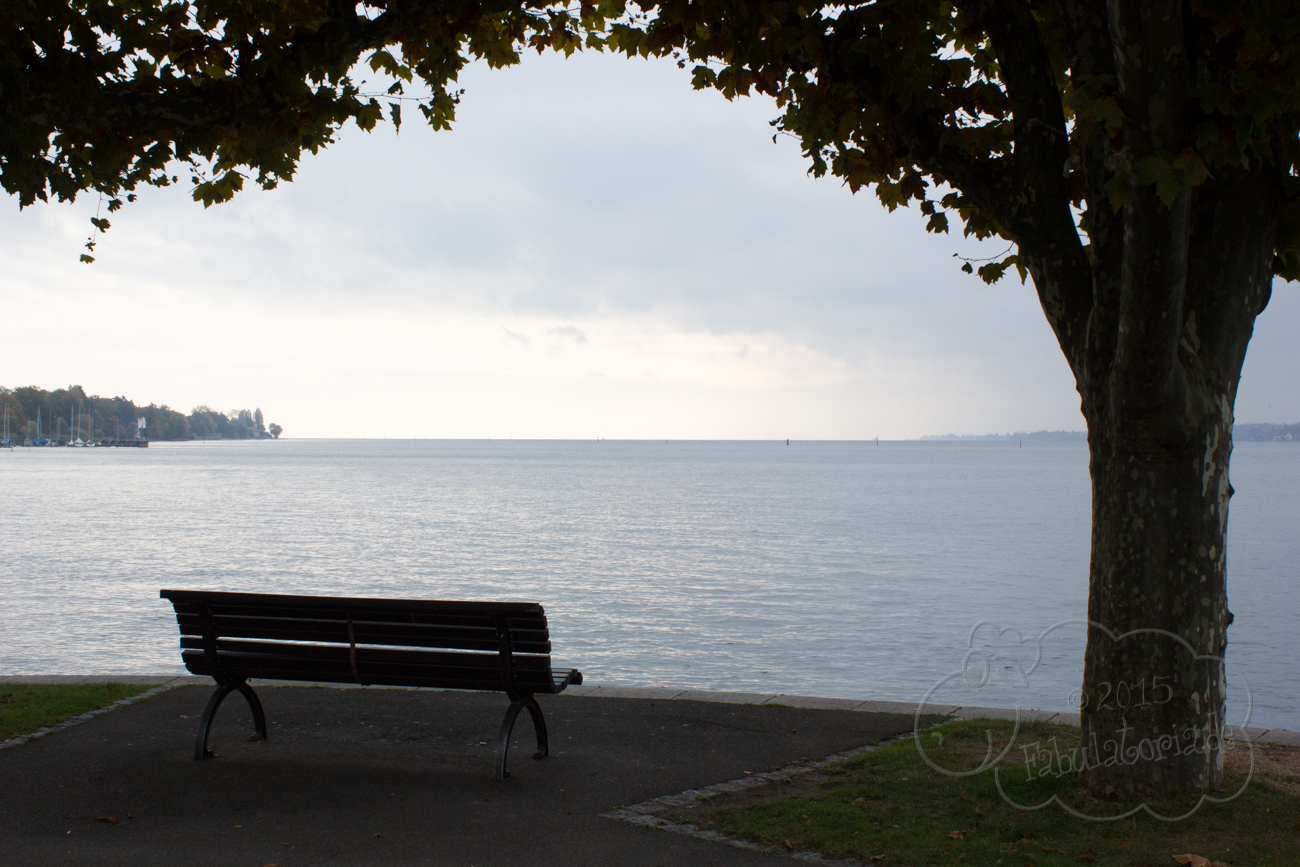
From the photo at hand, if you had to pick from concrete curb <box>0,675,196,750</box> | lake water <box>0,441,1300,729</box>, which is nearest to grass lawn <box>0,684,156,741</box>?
concrete curb <box>0,675,196,750</box>

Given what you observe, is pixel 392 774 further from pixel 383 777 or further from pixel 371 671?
pixel 371 671

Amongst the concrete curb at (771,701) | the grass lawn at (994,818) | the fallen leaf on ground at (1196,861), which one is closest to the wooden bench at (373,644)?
the concrete curb at (771,701)

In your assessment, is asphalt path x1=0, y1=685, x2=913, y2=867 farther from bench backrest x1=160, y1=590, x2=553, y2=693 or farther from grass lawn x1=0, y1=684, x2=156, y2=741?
bench backrest x1=160, y1=590, x2=553, y2=693

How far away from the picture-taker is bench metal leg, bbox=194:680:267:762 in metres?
5.61

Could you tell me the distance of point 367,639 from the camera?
550 cm

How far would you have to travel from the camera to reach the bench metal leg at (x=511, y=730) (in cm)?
523

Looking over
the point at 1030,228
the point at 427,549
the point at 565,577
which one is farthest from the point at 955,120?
the point at 427,549

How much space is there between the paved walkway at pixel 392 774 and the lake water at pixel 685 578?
210 inches

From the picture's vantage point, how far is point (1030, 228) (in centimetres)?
494

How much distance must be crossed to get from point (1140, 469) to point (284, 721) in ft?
17.7

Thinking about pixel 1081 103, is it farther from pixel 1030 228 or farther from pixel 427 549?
pixel 427 549

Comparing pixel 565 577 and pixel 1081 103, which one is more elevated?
pixel 1081 103

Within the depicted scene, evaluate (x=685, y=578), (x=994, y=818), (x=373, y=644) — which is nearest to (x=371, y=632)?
(x=373, y=644)

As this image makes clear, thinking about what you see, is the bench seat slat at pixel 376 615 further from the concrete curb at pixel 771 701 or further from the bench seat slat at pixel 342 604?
the concrete curb at pixel 771 701
